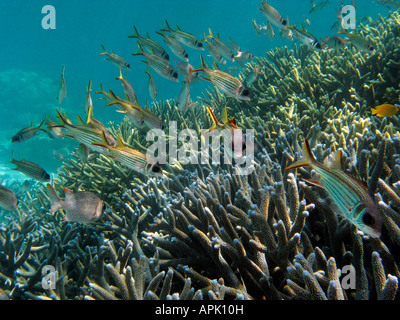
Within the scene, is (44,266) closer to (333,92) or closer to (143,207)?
(143,207)

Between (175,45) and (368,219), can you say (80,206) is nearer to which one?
(368,219)

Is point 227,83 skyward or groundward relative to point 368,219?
skyward

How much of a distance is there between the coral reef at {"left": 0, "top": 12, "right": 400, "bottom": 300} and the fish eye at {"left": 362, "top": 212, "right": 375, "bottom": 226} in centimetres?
29

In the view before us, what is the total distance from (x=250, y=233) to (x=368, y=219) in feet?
3.27

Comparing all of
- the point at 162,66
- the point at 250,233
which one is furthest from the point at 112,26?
the point at 250,233

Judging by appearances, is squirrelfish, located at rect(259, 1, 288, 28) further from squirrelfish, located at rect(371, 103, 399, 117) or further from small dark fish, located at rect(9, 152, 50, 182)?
small dark fish, located at rect(9, 152, 50, 182)

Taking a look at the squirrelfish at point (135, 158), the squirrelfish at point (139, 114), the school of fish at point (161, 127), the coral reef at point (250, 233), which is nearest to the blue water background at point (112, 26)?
the school of fish at point (161, 127)

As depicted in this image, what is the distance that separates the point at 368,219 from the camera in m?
1.17

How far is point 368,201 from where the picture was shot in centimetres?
117

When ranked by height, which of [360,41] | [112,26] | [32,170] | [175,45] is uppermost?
[112,26]

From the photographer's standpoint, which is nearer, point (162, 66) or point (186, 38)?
point (162, 66)

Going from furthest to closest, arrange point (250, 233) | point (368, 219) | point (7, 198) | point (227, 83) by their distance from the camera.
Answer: point (227, 83)
point (7, 198)
point (250, 233)
point (368, 219)

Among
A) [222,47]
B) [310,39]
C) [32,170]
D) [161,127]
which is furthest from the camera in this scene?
[222,47]

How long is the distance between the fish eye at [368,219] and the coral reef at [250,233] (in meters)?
0.29
